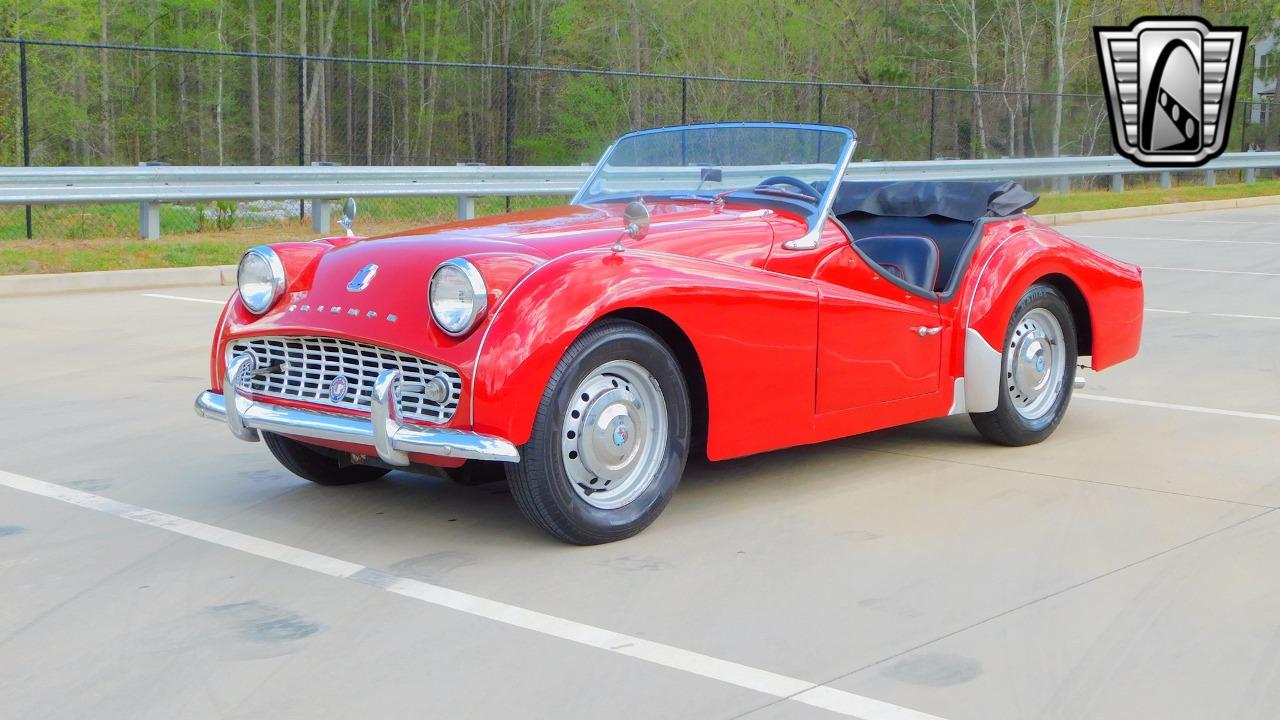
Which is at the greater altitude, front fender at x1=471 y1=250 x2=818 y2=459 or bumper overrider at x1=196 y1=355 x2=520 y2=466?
front fender at x1=471 y1=250 x2=818 y2=459

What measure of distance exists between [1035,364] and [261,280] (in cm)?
342

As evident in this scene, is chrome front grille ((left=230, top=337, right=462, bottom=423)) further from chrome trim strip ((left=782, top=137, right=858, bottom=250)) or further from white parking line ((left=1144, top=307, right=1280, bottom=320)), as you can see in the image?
white parking line ((left=1144, top=307, right=1280, bottom=320))

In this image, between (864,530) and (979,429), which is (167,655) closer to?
(864,530)

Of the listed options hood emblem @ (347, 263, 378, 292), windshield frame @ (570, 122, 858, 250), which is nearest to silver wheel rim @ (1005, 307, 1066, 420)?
windshield frame @ (570, 122, 858, 250)

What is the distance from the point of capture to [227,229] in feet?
56.2

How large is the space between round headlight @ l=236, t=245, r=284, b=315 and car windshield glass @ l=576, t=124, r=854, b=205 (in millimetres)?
1648

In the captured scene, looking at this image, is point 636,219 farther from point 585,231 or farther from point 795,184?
point 795,184

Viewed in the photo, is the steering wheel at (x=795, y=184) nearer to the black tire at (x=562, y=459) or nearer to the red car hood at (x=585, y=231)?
the red car hood at (x=585, y=231)

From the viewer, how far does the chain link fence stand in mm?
31453

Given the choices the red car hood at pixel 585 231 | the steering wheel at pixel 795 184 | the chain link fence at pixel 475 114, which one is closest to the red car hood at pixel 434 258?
the red car hood at pixel 585 231

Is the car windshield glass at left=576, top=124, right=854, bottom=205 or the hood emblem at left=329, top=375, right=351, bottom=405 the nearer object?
the hood emblem at left=329, top=375, right=351, bottom=405

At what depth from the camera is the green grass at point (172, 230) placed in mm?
13273

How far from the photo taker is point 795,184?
18.8 ft

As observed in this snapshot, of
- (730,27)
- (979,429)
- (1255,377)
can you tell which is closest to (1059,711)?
(979,429)
